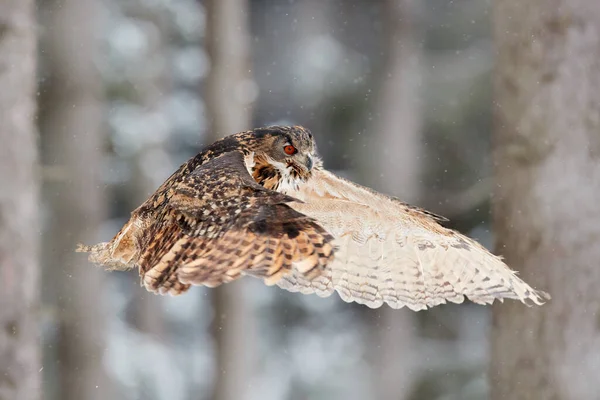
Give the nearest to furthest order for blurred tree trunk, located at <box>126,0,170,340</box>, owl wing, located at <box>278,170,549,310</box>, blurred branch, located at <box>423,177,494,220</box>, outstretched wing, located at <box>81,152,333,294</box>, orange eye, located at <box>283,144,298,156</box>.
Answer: outstretched wing, located at <box>81,152,333,294</box>
owl wing, located at <box>278,170,549,310</box>
orange eye, located at <box>283,144,298,156</box>
blurred branch, located at <box>423,177,494,220</box>
blurred tree trunk, located at <box>126,0,170,340</box>

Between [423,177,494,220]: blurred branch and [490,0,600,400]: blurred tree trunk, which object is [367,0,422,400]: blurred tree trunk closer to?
[423,177,494,220]: blurred branch

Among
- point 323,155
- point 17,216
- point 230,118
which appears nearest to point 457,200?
point 323,155

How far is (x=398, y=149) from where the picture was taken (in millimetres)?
4727

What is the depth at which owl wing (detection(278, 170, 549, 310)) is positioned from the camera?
1.03 metres

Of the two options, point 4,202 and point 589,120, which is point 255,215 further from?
point 4,202

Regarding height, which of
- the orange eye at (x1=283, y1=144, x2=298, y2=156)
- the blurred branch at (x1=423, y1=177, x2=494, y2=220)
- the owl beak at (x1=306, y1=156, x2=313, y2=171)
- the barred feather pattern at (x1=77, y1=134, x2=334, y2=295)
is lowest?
the barred feather pattern at (x1=77, y1=134, x2=334, y2=295)

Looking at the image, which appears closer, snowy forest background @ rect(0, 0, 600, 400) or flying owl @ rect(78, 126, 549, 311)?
flying owl @ rect(78, 126, 549, 311)

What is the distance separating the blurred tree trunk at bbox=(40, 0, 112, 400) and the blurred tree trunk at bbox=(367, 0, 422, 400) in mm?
1844

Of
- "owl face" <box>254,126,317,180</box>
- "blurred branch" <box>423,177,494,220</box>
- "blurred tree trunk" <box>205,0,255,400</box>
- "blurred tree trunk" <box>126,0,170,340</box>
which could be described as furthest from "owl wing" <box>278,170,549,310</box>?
"blurred tree trunk" <box>126,0,170,340</box>

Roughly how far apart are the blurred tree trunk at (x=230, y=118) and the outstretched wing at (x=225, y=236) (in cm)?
200

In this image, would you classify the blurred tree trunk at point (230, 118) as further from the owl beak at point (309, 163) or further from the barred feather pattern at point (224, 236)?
the barred feather pattern at point (224, 236)

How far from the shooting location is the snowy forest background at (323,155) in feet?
6.52

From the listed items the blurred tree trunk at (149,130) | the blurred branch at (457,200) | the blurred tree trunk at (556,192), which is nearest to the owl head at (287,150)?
the blurred tree trunk at (556,192)

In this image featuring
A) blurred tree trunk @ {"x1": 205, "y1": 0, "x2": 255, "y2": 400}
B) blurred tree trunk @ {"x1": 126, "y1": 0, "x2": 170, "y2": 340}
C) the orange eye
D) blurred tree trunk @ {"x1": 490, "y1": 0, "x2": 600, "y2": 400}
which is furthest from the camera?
blurred tree trunk @ {"x1": 126, "y1": 0, "x2": 170, "y2": 340}
